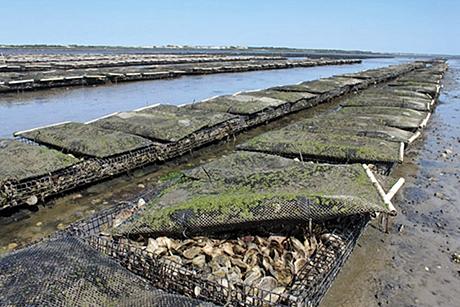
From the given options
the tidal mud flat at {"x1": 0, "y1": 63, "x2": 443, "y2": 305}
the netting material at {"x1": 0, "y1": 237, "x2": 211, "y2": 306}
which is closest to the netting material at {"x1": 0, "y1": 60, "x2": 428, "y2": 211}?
the tidal mud flat at {"x1": 0, "y1": 63, "x2": 443, "y2": 305}

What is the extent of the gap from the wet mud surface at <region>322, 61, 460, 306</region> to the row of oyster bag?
140 cm

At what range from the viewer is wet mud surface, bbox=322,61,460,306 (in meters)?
6.48

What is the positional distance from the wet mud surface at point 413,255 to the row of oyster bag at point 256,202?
4.60ft

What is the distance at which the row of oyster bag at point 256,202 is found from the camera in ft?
20.8

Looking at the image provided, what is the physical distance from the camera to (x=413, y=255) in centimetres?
778

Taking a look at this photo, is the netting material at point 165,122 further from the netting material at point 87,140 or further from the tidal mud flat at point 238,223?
the tidal mud flat at point 238,223

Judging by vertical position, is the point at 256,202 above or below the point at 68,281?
above

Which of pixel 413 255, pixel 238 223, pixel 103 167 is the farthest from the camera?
pixel 103 167

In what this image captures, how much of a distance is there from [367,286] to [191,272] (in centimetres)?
327

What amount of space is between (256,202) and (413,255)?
3.64m

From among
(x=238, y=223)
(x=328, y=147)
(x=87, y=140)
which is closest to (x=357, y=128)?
(x=328, y=147)

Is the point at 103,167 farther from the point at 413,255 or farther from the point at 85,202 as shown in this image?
the point at 413,255

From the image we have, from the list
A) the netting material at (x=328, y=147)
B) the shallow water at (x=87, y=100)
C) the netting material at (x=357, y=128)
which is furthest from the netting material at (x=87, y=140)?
the netting material at (x=357, y=128)

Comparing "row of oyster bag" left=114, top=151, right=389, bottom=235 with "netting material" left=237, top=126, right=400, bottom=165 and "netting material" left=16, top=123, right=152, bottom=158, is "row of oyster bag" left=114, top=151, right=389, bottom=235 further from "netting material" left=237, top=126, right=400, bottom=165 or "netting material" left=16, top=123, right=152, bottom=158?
"netting material" left=16, top=123, right=152, bottom=158
